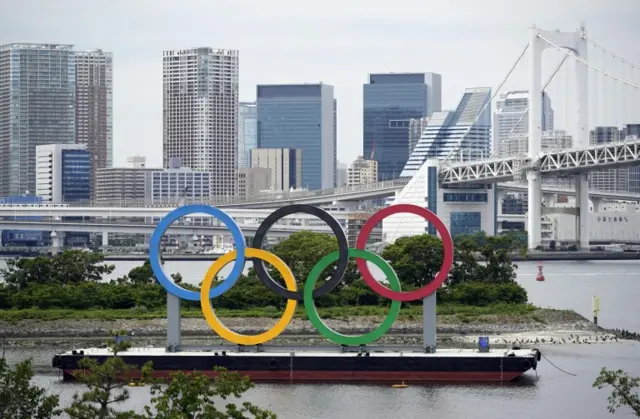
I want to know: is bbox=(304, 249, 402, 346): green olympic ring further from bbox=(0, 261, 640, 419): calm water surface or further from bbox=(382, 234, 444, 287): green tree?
bbox=(382, 234, 444, 287): green tree

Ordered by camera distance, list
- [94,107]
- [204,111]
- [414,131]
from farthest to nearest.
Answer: [414,131], [94,107], [204,111]

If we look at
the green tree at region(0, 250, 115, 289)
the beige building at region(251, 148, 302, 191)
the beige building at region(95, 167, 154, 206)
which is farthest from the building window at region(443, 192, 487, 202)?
the beige building at region(251, 148, 302, 191)

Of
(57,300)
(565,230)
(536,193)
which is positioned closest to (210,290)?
(57,300)

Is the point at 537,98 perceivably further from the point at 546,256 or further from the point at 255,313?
the point at 255,313

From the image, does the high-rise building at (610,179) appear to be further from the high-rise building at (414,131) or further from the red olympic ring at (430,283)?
the red olympic ring at (430,283)

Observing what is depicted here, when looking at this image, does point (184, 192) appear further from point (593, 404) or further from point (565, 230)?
point (593, 404)

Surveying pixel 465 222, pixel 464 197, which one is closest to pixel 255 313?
pixel 465 222

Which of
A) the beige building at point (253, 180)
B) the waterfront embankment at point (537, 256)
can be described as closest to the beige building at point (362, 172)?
the beige building at point (253, 180)
